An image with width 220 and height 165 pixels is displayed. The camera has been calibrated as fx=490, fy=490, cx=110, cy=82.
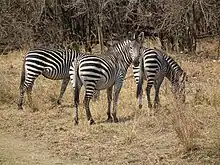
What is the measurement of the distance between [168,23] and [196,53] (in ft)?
7.15

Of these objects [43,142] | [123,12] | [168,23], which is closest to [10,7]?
[123,12]

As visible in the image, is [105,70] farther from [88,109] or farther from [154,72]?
[154,72]

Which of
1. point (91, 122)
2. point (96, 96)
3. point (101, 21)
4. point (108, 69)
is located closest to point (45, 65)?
point (96, 96)

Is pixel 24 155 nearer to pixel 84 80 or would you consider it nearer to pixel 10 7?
pixel 84 80

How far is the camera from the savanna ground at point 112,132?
7633mm

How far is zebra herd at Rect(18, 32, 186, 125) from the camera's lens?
10.0 meters

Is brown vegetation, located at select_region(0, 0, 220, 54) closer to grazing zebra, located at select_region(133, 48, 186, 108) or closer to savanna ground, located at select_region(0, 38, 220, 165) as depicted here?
savanna ground, located at select_region(0, 38, 220, 165)

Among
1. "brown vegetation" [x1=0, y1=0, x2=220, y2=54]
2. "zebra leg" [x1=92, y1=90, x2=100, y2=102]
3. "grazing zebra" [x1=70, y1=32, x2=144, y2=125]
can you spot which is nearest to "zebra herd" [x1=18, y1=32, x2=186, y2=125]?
"grazing zebra" [x1=70, y1=32, x2=144, y2=125]

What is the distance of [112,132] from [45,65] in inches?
151

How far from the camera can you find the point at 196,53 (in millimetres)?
20984

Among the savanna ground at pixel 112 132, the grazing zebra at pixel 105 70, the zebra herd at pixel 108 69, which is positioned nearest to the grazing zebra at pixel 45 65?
the zebra herd at pixel 108 69

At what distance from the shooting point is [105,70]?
33.2 ft

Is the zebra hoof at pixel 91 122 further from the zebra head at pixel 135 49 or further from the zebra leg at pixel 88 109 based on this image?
the zebra head at pixel 135 49

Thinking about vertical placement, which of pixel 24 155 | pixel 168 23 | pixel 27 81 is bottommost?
pixel 24 155
